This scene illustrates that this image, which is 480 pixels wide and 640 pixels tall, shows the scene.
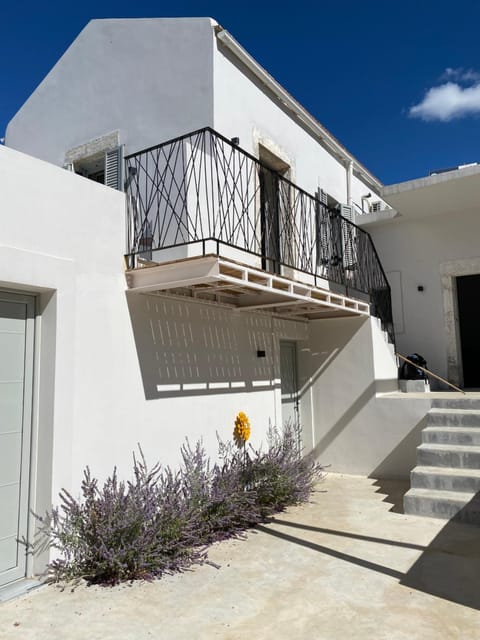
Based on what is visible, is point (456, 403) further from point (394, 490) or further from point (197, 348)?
point (197, 348)

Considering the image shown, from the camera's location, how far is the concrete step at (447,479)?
5.70 m

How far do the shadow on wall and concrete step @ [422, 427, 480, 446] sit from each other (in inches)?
96.0

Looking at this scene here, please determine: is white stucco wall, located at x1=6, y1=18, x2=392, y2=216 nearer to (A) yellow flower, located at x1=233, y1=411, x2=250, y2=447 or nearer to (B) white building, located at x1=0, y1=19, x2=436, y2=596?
A: (B) white building, located at x1=0, y1=19, x2=436, y2=596

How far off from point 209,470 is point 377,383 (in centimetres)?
369

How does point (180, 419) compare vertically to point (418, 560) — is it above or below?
above

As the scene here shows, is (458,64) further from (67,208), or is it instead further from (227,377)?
(67,208)

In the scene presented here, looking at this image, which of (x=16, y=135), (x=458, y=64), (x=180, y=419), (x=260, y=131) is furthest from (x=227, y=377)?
(x=458, y=64)

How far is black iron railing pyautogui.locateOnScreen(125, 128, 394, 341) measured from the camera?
19.8 ft

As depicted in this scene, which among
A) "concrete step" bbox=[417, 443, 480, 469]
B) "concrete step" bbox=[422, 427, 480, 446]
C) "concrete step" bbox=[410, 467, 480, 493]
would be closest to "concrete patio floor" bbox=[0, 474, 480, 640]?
"concrete step" bbox=[410, 467, 480, 493]

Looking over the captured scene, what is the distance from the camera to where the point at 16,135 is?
9.12m

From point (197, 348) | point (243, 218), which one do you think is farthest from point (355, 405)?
point (243, 218)

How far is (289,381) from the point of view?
28.0ft

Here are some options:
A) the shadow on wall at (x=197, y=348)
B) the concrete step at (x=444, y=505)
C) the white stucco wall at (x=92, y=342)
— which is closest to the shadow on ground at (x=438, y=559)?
the concrete step at (x=444, y=505)

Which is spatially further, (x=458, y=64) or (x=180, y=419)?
(x=458, y=64)
